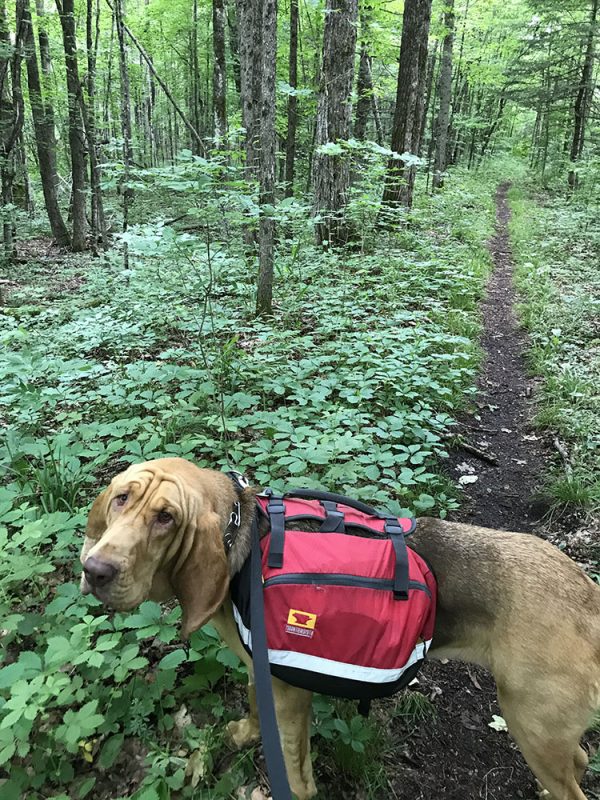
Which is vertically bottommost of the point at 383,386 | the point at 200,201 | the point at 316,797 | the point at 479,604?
the point at 316,797

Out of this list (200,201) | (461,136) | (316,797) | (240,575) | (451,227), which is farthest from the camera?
(461,136)

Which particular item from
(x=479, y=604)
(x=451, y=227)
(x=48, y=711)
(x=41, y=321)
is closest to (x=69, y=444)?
(x=48, y=711)

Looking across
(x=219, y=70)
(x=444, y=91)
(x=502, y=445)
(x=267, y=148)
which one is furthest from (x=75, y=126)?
(x=502, y=445)

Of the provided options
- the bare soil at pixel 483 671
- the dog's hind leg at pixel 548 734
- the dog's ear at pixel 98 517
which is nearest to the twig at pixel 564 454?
the bare soil at pixel 483 671

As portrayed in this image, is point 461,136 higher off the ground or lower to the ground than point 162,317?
higher

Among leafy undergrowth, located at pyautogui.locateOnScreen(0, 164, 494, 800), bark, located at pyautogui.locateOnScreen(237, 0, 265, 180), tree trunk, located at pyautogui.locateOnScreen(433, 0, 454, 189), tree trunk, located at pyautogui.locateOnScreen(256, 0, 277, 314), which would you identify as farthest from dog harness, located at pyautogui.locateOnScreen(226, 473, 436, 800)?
tree trunk, located at pyautogui.locateOnScreen(433, 0, 454, 189)

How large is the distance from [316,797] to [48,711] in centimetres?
142

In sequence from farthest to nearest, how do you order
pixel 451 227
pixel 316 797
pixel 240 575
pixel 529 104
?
pixel 529 104
pixel 451 227
pixel 316 797
pixel 240 575

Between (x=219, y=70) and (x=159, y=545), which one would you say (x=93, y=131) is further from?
(x=159, y=545)

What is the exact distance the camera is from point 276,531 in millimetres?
2209

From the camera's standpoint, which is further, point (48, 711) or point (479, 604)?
point (48, 711)

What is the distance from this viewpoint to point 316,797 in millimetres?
2447

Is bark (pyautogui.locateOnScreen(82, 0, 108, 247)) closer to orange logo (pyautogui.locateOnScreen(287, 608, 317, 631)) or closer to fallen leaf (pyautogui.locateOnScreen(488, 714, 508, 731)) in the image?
orange logo (pyautogui.locateOnScreen(287, 608, 317, 631))

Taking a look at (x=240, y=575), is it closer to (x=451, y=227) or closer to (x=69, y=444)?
(x=69, y=444)
